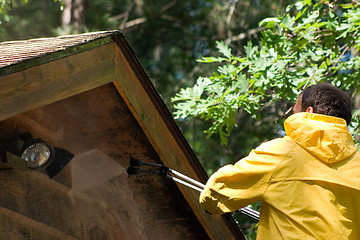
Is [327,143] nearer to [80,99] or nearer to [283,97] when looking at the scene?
[80,99]

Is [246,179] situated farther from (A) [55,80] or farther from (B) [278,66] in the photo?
(B) [278,66]

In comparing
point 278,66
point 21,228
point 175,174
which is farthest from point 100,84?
point 278,66

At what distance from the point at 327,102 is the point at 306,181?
1.35ft

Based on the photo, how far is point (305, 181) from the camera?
125 inches

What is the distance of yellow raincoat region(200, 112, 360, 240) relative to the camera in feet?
10.3

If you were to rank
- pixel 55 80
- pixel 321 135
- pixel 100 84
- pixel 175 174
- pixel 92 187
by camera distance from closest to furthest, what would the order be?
pixel 321 135 → pixel 55 80 → pixel 100 84 → pixel 175 174 → pixel 92 187

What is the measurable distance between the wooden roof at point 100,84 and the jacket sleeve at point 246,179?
835 millimetres

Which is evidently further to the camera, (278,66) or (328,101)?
(278,66)

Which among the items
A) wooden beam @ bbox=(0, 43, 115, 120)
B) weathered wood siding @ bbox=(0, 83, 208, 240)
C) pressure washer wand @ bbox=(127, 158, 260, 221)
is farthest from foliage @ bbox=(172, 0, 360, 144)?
wooden beam @ bbox=(0, 43, 115, 120)

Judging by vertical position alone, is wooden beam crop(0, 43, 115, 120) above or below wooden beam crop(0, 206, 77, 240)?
above

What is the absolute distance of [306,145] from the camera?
3.20m

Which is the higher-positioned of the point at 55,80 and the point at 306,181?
the point at 55,80

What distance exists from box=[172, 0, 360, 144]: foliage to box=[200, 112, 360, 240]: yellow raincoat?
196cm

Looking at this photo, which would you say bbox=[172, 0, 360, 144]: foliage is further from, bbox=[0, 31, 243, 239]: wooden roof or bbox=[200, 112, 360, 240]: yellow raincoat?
bbox=[200, 112, 360, 240]: yellow raincoat
